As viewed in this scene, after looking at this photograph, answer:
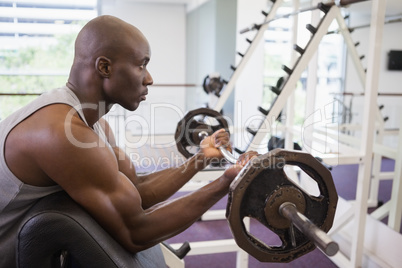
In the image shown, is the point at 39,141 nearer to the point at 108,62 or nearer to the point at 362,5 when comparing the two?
the point at 108,62

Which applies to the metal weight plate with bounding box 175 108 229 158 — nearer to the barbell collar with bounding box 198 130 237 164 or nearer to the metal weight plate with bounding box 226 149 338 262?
the barbell collar with bounding box 198 130 237 164

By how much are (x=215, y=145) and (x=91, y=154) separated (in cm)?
69

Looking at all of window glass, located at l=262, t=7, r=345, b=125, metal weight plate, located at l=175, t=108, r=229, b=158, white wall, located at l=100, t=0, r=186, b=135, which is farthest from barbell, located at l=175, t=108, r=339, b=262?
window glass, located at l=262, t=7, r=345, b=125

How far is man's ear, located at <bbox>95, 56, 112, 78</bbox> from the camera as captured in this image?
92 centimetres

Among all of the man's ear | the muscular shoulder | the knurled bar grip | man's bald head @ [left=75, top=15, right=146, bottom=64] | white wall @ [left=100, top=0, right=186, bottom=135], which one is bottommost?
the knurled bar grip

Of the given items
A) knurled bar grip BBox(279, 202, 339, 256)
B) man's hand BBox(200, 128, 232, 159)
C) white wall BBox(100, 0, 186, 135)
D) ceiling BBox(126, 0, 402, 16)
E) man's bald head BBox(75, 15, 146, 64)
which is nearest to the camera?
knurled bar grip BBox(279, 202, 339, 256)

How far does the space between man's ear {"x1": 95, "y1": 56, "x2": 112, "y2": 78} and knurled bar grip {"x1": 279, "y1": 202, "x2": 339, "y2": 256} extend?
56 centimetres

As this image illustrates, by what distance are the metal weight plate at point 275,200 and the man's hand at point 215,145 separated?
62cm

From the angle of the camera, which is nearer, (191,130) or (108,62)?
(108,62)

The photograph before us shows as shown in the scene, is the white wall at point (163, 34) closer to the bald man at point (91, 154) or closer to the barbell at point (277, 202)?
the bald man at point (91, 154)

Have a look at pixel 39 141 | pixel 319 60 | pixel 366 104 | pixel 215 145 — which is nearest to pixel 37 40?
pixel 319 60

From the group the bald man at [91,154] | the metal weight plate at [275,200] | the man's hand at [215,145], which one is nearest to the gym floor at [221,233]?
the man's hand at [215,145]

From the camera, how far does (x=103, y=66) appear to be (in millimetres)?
930

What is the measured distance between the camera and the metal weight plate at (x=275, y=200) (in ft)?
2.56
